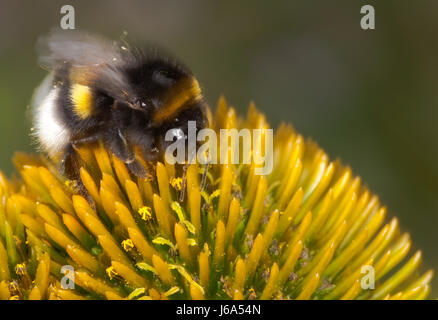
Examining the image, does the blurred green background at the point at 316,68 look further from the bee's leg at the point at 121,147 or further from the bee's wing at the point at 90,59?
the bee's leg at the point at 121,147

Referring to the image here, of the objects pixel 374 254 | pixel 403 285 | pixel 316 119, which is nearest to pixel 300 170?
pixel 374 254

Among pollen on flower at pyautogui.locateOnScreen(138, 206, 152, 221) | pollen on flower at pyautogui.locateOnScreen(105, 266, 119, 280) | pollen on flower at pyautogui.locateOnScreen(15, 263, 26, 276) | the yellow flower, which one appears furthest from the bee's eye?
pollen on flower at pyautogui.locateOnScreen(15, 263, 26, 276)

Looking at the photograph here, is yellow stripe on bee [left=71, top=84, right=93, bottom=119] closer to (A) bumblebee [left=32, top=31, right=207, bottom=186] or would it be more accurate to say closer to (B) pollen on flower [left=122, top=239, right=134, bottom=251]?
(A) bumblebee [left=32, top=31, right=207, bottom=186]

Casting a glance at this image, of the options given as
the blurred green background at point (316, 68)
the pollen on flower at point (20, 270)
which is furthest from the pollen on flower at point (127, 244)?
the blurred green background at point (316, 68)

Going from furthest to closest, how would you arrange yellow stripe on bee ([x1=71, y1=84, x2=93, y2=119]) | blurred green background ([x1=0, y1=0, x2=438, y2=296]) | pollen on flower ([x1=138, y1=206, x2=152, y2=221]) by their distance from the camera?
1. blurred green background ([x1=0, y1=0, x2=438, y2=296])
2. pollen on flower ([x1=138, y1=206, x2=152, y2=221])
3. yellow stripe on bee ([x1=71, y1=84, x2=93, y2=119])

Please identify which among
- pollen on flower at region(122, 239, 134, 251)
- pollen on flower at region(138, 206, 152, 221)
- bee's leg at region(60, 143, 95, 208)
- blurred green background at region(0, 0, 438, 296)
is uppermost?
blurred green background at region(0, 0, 438, 296)

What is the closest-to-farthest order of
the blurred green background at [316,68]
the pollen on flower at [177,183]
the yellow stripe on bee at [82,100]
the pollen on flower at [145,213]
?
the yellow stripe on bee at [82,100] < the pollen on flower at [145,213] < the pollen on flower at [177,183] < the blurred green background at [316,68]

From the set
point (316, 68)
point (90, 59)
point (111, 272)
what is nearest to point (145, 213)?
point (111, 272)

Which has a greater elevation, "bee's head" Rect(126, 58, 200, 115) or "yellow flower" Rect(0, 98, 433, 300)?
"bee's head" Rect(126, 58, 200, 115)
